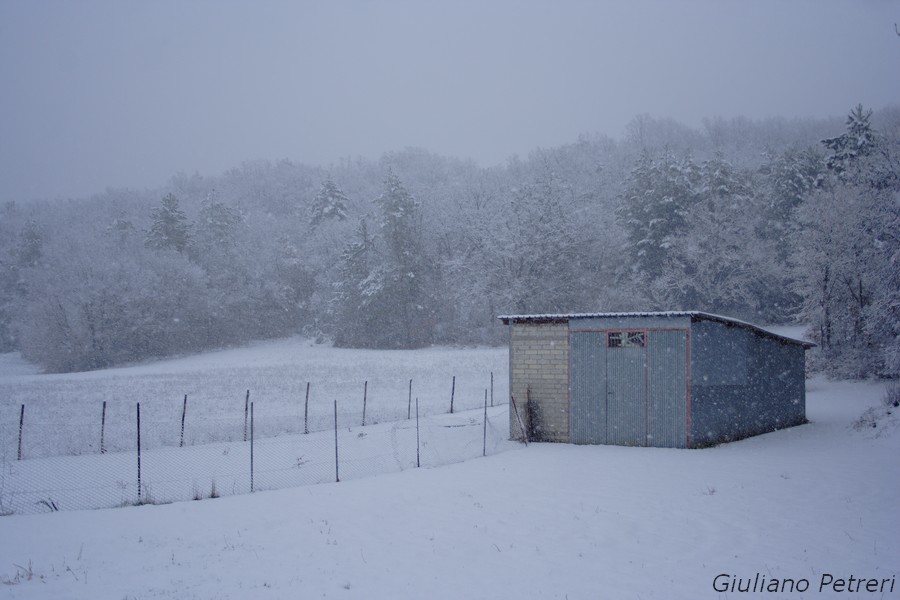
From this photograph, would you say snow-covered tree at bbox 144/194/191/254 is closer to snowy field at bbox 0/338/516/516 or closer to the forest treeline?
the forest treeline

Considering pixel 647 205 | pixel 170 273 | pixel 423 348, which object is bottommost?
pixel 423 348

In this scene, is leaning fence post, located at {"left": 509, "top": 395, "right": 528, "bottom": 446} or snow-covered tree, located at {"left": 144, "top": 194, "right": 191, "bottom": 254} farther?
snow-covered tree, located at {"left": 144, "top": 194, "right": 191, "bottom": 254}

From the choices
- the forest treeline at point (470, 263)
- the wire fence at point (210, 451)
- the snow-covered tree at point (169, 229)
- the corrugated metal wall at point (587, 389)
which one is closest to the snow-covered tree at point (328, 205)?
the forest treeline at point (470, 263)

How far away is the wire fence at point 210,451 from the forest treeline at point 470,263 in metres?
22.5

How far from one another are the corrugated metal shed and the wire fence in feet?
5.84

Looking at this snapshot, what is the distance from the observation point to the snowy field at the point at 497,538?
6490mm

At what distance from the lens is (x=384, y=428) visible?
1830cm

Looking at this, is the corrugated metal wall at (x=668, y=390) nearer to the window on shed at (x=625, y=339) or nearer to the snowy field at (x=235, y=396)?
the window on shed at (x=625, y=339)

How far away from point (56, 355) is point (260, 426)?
33.7 metres

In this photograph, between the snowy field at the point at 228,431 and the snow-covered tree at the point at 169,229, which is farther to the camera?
the snow-covered tree at the point at 169,229

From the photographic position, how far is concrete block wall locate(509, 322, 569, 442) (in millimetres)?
15922

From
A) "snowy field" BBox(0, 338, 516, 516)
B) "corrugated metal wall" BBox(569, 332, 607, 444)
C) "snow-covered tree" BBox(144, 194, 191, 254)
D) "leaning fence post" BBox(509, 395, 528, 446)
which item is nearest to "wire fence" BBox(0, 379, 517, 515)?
"snowy field" BBox(0, 338, 516, 516)

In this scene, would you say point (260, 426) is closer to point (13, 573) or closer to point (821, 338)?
point (13, 573)

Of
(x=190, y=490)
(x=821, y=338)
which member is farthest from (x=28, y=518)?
(x=821, y=338)
